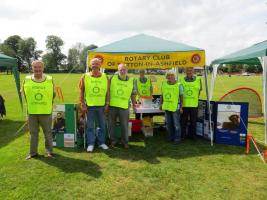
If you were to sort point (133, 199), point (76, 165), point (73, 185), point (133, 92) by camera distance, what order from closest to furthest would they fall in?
1. point (133, 199)
2. point (73, 185)
3. point (76, 165)
4. point (133, 92)

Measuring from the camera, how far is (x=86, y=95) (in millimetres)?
7027

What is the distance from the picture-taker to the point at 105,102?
23.5 feet

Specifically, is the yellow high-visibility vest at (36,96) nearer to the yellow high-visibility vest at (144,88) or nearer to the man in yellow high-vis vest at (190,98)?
the man in yellow high-vis vest at (190,98)

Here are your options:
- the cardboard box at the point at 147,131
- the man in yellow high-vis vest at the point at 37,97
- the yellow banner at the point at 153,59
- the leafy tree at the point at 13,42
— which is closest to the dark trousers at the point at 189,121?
the cardboard box at the point at 147,131

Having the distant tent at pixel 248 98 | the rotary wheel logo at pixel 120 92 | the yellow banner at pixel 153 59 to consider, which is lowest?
the distant tent at pixel 248 98

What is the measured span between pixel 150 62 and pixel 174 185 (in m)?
3.63

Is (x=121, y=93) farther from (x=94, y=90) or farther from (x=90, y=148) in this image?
(x=90, y=148)

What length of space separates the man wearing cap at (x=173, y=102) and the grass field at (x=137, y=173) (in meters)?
0.46

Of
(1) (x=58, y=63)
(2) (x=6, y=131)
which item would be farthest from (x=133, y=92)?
(1) (x=58, y=63)

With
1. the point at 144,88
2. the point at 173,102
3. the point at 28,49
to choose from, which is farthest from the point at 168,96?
the point at 28,49

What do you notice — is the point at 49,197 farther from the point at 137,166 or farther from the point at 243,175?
the point at 243,175

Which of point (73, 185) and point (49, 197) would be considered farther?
point (73, 185)

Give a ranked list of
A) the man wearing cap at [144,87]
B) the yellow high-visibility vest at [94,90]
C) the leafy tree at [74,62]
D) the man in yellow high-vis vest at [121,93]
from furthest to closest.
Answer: the man wearing cap at [144,87], the leafy tree at [74,62], the man in yellow high-vis vest at [121,93], the yellow high-visibility vest at [94,90]

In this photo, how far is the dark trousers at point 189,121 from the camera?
8.12m
